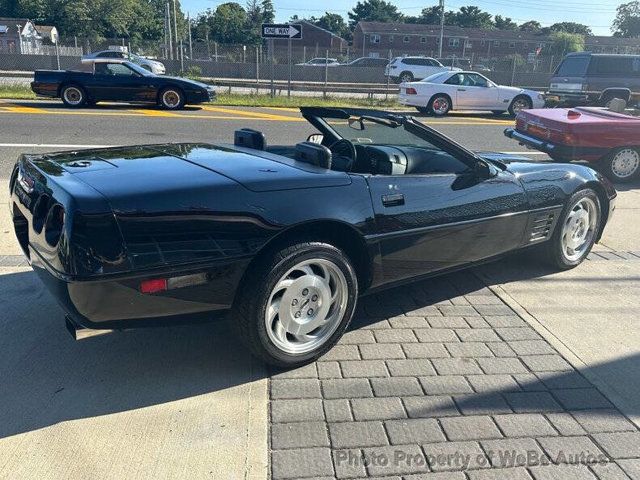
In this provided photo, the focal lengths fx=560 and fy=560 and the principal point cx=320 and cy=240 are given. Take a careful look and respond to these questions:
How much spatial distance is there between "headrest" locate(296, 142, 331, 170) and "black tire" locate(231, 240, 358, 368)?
532 mm

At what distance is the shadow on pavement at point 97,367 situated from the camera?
104 inches

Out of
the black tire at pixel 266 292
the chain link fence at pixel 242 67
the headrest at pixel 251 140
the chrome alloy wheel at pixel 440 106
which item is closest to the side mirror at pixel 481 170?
the black tire at pixel 266 292

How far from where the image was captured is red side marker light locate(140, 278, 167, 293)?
2.45 meters

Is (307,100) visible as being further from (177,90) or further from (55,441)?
(55,441)

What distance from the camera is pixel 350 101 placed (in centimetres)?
2048

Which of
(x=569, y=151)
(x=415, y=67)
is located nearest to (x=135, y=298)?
(x=569, y=151)

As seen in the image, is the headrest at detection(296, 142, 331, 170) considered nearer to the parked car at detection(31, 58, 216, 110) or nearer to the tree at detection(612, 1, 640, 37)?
the parked car at detection(31, 58, 216, 110)

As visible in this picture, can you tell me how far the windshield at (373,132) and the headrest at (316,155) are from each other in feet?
1.65

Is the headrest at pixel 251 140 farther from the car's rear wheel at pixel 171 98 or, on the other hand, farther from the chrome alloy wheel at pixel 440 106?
the chrome alloy wheel at pixel 440 106

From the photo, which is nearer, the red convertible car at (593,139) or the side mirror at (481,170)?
the side mirror at (481,170)

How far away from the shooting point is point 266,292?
275 cm

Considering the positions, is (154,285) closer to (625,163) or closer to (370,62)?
(625,163)

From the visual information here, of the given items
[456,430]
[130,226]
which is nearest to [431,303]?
[456,430]

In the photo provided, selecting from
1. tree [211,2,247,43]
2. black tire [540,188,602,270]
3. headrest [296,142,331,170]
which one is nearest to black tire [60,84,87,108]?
headrest [296,142,331,170]
